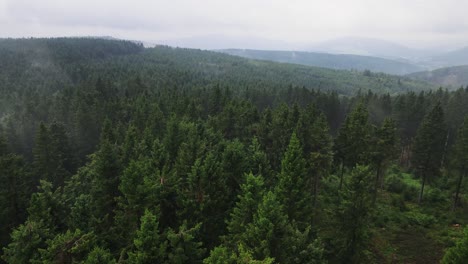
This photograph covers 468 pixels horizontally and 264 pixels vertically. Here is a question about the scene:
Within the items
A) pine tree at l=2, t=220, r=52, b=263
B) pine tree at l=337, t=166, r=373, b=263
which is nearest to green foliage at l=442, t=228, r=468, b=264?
pine tree at l=337, t=166, r=373, b=263

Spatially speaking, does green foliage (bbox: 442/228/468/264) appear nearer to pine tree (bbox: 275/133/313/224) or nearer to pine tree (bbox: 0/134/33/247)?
pine tree (bbox: 275/133/313/224)

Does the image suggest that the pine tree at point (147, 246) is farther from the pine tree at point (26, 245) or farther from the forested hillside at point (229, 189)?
the pine tree at point (26, 245)

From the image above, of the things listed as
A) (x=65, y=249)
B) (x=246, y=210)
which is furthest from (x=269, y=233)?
(x=65, y=249)

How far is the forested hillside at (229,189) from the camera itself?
19.0 m

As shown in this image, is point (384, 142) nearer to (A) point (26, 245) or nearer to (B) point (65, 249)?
(B) point (65, 249)

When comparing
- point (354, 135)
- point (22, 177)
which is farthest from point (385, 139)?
point (22, 177)

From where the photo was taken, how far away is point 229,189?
27844mm

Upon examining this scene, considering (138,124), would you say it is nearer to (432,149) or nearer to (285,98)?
(432,149)

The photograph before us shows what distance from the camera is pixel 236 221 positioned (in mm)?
21641

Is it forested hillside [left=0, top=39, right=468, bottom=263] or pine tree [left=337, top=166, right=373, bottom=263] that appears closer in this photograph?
forested hillside [left=0, top=39, right=468, bottom=263]

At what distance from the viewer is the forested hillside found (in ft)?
62.3

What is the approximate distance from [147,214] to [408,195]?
44.9m

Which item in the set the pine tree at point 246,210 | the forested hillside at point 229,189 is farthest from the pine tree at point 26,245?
the pine tree at point 246,210

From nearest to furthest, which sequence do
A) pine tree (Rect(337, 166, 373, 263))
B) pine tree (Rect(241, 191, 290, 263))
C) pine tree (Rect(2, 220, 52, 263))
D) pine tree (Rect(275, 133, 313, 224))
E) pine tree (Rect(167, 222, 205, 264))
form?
pine tree (Rect(241, 191, 290, 263)) → pine tree (Rect(167, 222, 205, 264)) → pine tree (Rect(2, 220, 52, 263)) → pine tree (Rect(337, 166, 373, 263)) → pine tree (Rect(275, 133, 313, 224))
